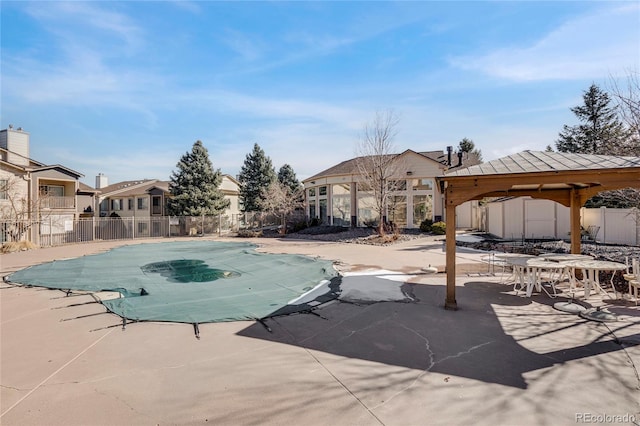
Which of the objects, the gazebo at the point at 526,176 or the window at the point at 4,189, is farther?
the window at the point at 4,189

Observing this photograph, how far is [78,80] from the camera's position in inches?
435

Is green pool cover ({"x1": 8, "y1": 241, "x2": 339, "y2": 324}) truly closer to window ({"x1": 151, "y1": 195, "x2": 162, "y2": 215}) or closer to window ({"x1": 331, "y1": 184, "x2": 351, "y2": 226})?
window ({"x1": 331, "y1": 184, "x2": 351, "y2": 226})

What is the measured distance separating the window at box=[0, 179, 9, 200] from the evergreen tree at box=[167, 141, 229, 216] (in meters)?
10.6

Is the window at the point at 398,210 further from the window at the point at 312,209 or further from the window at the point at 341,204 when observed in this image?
the window at the point at 312,209

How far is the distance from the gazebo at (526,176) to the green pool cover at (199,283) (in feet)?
10.3

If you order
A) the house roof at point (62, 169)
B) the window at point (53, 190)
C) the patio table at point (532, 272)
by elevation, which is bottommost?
the patio table at point (532, 272)

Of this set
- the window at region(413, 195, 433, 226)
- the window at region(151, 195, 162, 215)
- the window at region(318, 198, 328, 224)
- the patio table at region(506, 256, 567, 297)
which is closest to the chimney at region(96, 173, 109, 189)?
the window at region(151, 195, 162, 215)

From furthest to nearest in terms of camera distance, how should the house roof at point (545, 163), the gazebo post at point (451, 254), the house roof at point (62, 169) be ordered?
the house roof at point (62, 169) → the gazebo post at point (451, 254) → the house roof at point (545, 163)

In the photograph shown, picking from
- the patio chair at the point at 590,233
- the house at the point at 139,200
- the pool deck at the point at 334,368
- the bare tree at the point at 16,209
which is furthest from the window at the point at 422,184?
the bare tree at the point at 16,209

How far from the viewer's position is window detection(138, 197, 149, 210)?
100ft

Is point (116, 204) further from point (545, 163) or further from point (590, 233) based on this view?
point (590, 233)

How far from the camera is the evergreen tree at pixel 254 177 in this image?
3784 cm

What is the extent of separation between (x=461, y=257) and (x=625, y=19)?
329 inches

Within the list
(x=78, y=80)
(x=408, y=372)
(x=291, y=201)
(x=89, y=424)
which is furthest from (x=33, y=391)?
(x=291, y=201)
